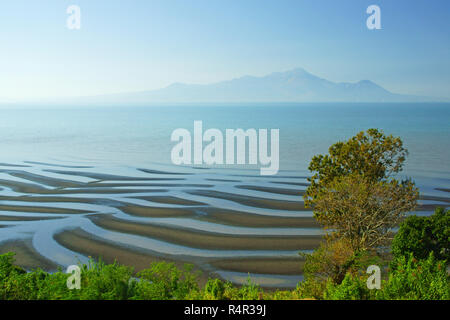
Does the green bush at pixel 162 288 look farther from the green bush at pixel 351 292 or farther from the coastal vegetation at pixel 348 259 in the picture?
the green bush at pixel 351 292

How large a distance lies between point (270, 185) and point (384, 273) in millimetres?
23705

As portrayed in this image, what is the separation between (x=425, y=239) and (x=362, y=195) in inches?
170

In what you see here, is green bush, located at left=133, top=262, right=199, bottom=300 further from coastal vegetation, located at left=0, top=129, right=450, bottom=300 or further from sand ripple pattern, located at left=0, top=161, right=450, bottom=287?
sand ripple pattern, located at left=0, top=161, right=450, bottom=287

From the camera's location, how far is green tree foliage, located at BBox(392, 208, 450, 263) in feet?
60.7

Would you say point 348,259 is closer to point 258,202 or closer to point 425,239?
point 425,239

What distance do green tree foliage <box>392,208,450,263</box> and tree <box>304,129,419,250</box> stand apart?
0.92 m

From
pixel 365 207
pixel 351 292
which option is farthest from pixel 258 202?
pixel 351 292

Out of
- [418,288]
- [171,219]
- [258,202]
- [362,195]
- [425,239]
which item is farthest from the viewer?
[258,202]

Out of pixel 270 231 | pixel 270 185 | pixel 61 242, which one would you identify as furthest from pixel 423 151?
pixel 61 242

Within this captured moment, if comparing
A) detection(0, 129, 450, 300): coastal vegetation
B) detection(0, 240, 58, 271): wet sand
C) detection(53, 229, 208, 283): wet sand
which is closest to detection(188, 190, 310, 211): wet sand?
detection(53, 229, 208, 283): wet sand

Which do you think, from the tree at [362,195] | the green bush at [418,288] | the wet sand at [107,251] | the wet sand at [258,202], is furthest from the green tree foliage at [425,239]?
the wet sand at [258,202]

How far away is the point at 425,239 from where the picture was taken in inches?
736
